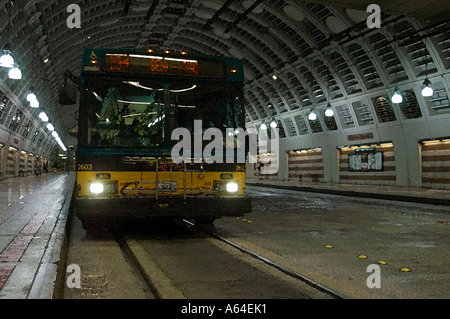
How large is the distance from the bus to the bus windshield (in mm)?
19

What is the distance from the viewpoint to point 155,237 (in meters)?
9.42

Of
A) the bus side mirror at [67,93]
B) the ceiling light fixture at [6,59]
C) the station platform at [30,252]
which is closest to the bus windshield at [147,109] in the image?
the bus side mirror at [67,93]

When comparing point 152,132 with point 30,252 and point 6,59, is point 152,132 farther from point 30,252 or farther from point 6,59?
point 6,59

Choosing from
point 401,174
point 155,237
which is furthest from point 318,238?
point 401,174

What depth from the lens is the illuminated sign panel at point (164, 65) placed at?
28.5 feet

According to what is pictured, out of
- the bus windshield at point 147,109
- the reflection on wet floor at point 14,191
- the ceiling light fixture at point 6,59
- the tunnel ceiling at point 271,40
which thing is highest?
the tunnel ceiling at point 271,40

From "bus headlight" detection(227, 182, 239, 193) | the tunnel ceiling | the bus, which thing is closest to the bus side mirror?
the bus

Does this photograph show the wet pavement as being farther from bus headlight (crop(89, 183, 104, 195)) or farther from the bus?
bus headlight (crop(89, 183, 104, 195))

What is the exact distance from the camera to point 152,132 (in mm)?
8727

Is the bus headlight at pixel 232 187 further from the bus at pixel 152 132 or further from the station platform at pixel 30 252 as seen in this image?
the station platform at pixel 30 252

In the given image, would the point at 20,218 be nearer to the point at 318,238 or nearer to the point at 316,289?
the point at 318,238

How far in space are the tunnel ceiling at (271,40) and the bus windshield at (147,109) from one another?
285 inches

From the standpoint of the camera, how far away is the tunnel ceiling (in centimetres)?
2030

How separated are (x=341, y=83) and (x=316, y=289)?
2375 centimetres
